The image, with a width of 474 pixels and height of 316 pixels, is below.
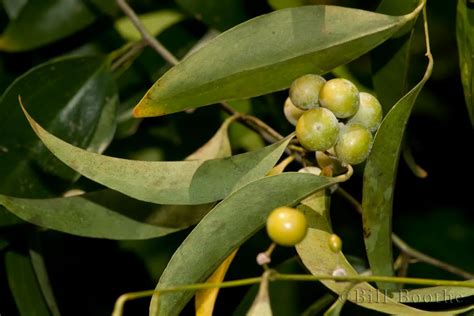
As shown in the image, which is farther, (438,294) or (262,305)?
(438,294)

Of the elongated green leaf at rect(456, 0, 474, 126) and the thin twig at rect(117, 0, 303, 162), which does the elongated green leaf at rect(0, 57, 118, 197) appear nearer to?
the thin twig at rect(117, 0, 303, 162)

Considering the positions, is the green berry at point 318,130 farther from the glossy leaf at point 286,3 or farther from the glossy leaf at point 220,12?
the glossy leaf at point 220,12

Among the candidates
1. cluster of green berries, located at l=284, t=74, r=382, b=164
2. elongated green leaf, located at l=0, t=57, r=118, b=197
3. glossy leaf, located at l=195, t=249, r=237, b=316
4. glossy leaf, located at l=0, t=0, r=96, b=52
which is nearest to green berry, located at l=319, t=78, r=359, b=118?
cluster of green berries, located at l=284, t=74, r=382, b=164

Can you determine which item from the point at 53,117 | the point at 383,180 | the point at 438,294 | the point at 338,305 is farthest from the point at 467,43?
the point at 53,117

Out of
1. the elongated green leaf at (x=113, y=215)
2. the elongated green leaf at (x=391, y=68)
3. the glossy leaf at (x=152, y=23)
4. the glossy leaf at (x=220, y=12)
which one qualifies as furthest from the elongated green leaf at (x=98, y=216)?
the glossy leaf at (x=152, y=23)

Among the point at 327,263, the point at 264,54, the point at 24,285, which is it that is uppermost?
the point at 264,54

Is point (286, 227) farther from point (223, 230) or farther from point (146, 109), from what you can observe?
point (146, 109)
